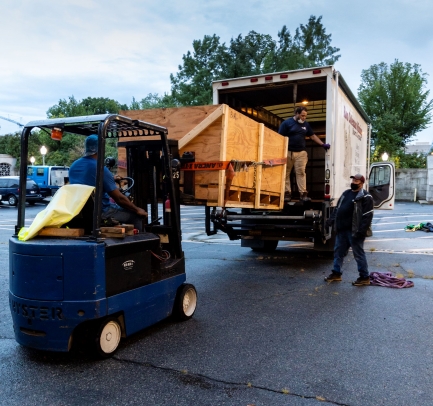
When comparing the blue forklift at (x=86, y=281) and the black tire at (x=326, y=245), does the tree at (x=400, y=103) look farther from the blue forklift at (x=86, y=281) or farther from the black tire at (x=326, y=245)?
the blue forklift at (x=86, y=281)

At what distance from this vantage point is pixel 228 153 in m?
5.73

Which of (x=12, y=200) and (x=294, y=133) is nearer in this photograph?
(x=294, y=133)

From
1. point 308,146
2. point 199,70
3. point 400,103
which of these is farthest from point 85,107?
point 308,146

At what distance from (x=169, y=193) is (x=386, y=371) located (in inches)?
109

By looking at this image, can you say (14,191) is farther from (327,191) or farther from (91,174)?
(91,174)

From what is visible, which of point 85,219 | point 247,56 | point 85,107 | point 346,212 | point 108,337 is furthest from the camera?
point 85,107

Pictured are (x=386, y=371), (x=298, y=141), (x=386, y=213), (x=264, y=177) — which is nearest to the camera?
(x=386, y=371)

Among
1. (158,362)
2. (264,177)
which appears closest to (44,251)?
(158,362)

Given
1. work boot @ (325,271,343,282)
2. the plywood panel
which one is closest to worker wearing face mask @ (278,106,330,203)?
work boot @ (325,271,343,282)

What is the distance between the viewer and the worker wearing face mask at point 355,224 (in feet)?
Answer: 23.4

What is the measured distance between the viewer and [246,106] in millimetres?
9891

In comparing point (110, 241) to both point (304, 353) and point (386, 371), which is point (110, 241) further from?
point (386, 371)

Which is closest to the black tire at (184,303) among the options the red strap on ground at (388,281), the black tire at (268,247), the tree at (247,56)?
the red strap on ground at (388,281)

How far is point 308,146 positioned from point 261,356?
301 inches
